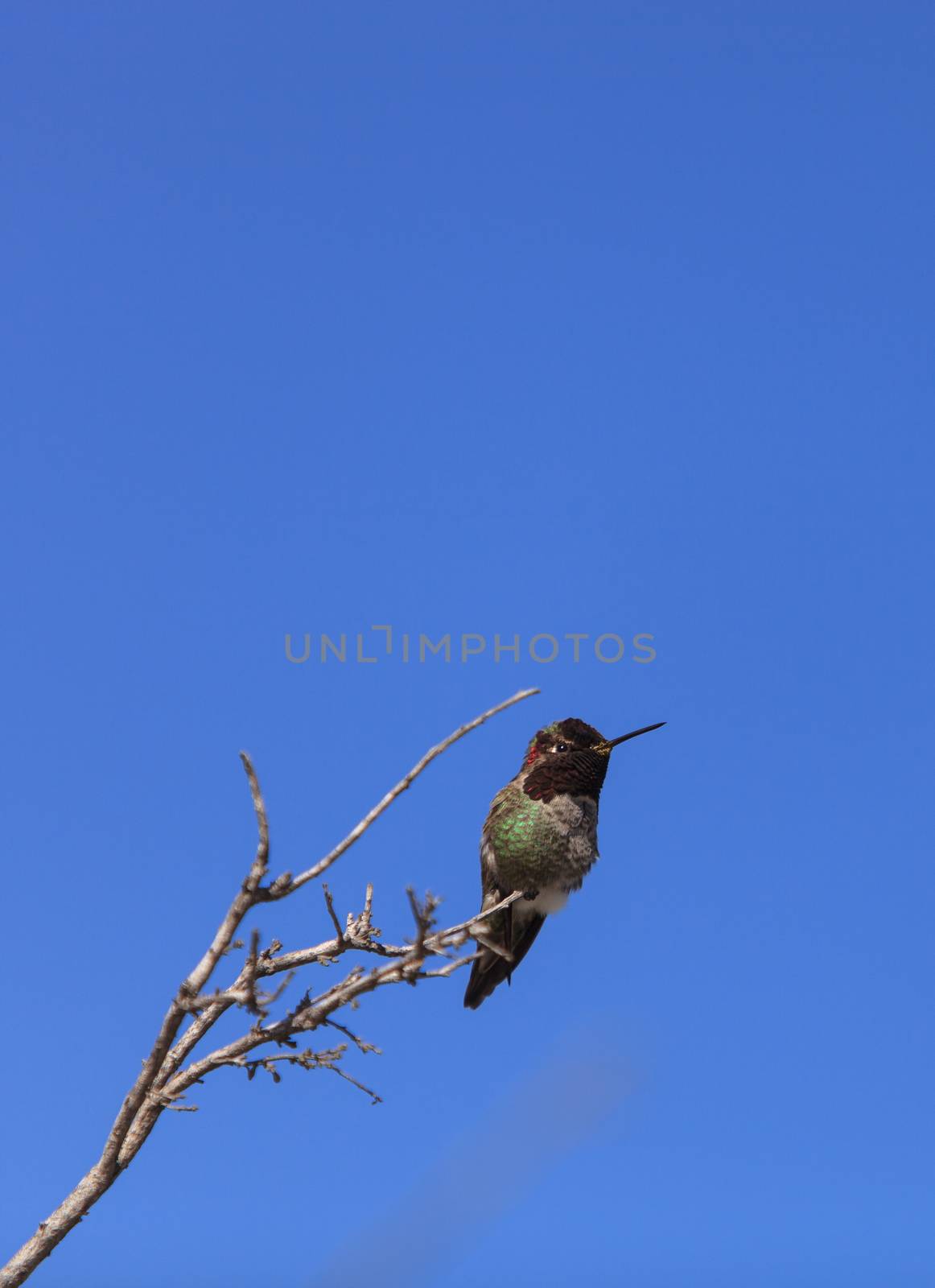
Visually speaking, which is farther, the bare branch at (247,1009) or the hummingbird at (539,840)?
the hummingbird at (539,840)

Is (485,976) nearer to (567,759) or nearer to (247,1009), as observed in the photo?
(567,759)

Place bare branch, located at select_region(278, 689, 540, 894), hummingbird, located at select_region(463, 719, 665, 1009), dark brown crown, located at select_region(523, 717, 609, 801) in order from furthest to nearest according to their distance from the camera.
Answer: dark brown crown, located at select_region(523, 717, 609, 801)
hummingbird, located at select_region(463, 719, 665, 1009)
bare branch, located at select_region(278, 689, 540, 894)

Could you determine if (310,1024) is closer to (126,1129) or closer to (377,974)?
(377,974)

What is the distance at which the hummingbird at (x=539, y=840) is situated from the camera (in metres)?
9.65

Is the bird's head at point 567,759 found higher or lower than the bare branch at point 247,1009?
higher

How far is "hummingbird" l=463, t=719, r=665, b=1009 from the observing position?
9648 mm

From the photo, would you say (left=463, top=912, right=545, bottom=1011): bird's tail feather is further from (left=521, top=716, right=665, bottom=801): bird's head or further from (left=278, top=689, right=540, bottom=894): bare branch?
(left=278, top=689, right=540, bottom=894): bare branch

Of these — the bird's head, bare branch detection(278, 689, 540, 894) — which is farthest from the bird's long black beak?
bare branch detection(278, 689, 540, 894)

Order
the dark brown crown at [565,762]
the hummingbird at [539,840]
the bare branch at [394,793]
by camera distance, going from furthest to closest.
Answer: the dark brown crown at [565,762], the hummingbird at [539,840], the bare branch at [394,793]

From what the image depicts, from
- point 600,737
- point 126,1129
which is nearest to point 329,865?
point 126,1129

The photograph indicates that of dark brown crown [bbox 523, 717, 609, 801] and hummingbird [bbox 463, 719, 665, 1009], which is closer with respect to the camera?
hummingbird [bbox 463, 719, 665, 1009]

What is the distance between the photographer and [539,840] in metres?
9.60

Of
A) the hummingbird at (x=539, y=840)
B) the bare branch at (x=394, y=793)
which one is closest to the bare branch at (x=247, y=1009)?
the bare branch at (x=394, y=793)

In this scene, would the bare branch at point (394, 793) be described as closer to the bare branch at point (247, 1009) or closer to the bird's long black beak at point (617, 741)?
the bare branch at point (247, 1009)
